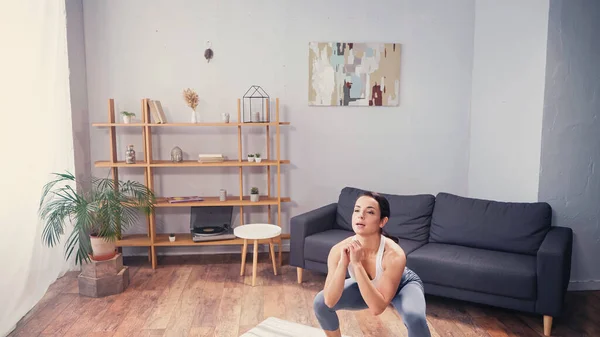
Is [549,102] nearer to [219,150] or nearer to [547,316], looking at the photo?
[547,316]

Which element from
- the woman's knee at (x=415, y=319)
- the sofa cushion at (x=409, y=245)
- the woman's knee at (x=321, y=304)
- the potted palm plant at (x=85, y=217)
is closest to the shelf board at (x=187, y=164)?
the potted palm plant at (x=85, y=217)

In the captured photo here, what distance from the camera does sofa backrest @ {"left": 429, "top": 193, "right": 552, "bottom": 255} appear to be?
322 cm

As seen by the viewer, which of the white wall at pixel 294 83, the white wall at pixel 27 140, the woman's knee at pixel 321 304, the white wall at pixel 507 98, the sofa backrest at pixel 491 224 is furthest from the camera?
the white wall at pixel 294 83

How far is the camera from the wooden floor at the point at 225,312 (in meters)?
2.87

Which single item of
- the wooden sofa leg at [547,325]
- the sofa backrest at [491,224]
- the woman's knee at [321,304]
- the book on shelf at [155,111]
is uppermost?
the book on shelf at [155,111]

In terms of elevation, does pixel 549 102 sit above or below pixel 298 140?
above

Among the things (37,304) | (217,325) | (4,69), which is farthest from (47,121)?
(217,325)

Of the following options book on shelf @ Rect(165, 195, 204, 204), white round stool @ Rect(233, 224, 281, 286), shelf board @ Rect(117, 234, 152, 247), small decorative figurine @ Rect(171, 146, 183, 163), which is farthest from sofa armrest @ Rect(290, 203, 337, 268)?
shelf board @ Rect(117, 234, 152, 247)

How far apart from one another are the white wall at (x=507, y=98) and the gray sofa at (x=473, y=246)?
1.32 feet

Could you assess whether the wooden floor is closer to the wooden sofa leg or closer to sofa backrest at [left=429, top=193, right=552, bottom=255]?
the wooden sofa leg

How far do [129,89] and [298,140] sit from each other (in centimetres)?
168

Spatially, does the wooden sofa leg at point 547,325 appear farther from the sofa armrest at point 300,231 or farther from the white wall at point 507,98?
the sofa armrest at point 300,231

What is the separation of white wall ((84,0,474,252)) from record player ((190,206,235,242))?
0.23m

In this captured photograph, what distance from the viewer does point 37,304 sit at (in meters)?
3.26
